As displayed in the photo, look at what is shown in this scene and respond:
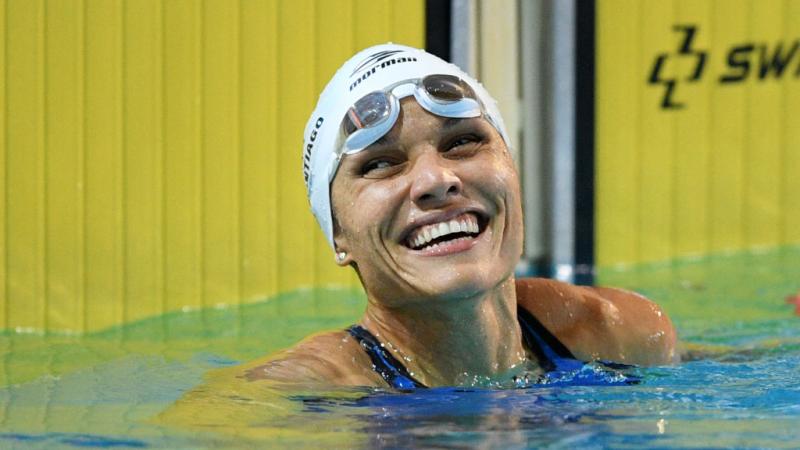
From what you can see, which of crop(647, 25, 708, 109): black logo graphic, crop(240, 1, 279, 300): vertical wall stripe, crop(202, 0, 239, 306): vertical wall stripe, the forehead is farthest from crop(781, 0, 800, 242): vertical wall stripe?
the forehead

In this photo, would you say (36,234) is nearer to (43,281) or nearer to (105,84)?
(43,281)

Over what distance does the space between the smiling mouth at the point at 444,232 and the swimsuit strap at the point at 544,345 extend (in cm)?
44

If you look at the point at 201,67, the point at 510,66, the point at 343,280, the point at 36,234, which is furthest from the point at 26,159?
the point at 510,66

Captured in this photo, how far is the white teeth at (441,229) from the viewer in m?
2.75

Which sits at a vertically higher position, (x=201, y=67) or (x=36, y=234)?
(x=201, y=67)

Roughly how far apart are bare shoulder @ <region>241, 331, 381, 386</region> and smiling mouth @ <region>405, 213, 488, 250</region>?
1.00 ft

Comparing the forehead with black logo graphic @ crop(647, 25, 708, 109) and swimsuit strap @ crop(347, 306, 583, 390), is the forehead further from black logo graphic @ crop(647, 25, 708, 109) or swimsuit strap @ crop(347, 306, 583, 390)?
black logo graphic @ crop(647, 25, 708, 109)

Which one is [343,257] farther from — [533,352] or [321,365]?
[533,352]

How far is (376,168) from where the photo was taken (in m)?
2.85

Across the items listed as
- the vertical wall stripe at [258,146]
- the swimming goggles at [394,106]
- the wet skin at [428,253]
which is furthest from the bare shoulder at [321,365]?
the vertical wall stripe at [258,146]

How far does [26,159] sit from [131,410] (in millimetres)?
1940

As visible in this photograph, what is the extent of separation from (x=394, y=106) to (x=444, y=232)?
0.96ft

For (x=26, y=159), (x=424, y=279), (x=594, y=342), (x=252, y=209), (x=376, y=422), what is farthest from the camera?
(x=252, y=209)

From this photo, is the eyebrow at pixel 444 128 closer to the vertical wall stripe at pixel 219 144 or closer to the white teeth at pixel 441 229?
the white teeth at pixel 441 229
